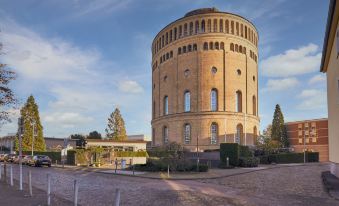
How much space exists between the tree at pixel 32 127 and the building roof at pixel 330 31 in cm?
5663

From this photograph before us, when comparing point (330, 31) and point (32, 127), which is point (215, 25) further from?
point (330, 31)

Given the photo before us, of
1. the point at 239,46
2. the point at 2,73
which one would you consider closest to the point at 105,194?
the point at 2,73

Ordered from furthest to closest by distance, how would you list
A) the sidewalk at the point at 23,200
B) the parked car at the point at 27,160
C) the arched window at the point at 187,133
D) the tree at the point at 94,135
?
the tree at the point at 94,135 → the arched window at the point at 187,133 → the parked car at the point at 27,160 → the sidewalk at the point at 23,200

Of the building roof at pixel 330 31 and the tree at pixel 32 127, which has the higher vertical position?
the building roof at pixel 330 31

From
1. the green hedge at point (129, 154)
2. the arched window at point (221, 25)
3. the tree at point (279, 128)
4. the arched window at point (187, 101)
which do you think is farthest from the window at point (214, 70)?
the tree at point (279, 128)

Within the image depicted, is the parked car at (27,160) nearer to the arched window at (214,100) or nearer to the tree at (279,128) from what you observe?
the arched window at (214,100)

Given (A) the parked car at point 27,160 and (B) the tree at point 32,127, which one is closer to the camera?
(A) the parked car at point 27,160

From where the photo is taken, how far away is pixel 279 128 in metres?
87.4

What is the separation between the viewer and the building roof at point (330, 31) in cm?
1742

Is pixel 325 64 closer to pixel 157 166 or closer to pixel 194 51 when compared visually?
pixel 157 166

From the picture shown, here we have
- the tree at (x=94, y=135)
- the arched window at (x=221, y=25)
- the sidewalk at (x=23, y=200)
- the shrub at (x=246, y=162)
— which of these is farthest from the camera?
the tree at (x=94, y=135)

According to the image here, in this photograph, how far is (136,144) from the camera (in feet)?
216

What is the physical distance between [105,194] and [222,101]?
53947mm

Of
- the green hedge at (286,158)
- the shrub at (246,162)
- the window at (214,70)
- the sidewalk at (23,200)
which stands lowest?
the green hedge at (286,158)
